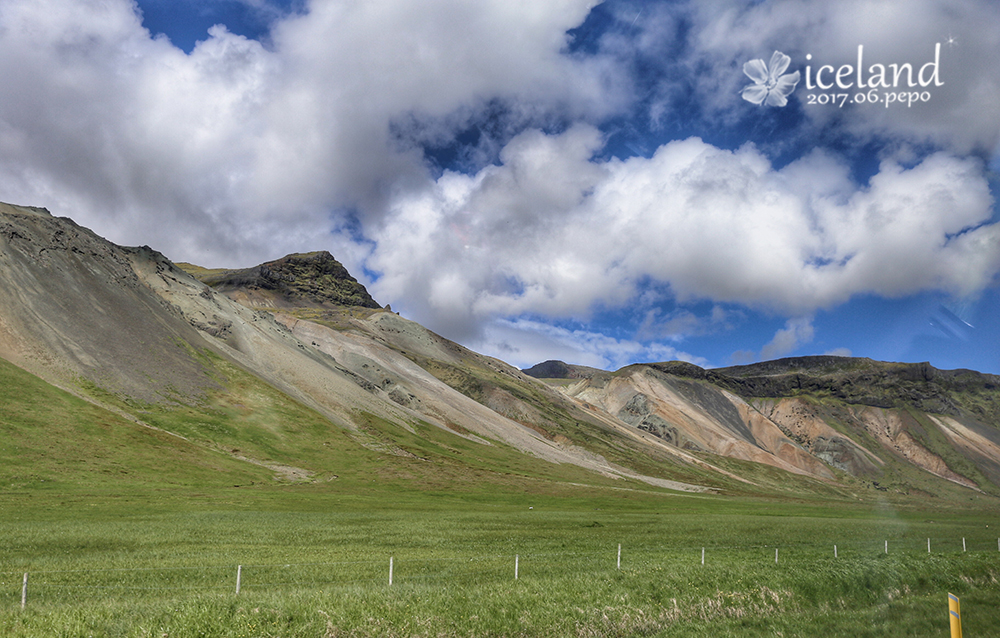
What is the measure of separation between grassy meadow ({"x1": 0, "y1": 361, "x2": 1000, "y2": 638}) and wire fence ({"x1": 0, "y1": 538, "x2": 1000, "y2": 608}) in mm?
218

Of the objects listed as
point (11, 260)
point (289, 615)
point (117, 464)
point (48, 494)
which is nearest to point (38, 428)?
point (117, 464)

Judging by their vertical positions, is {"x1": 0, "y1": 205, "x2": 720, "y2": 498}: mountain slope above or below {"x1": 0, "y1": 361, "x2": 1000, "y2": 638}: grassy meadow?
above

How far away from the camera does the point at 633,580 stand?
26609mm

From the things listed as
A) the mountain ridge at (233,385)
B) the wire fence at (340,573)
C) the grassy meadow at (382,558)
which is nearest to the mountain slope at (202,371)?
the mountain ridge at (233,385)

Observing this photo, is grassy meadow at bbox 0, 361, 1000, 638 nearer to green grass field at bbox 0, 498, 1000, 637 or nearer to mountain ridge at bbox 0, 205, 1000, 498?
green grass field at bbox 0, 498, 1000, 637

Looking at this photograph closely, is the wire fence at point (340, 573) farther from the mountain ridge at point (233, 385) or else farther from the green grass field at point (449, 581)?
the mountain ridge at point (233, 385)

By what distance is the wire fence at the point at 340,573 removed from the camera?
2458 cm

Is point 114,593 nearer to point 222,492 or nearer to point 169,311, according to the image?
point 222,492

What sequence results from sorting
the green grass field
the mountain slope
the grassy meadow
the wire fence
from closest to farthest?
1. the green grass field
2. the grassy meadow
3. the wire fence
4. the mountain slope

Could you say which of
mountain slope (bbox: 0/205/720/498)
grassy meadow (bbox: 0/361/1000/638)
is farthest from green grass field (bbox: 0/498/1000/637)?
mountain slope (bbox: 0/205/720/498)

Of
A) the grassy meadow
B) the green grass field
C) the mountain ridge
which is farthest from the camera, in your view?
the mountain ridge

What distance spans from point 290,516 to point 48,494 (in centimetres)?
3106

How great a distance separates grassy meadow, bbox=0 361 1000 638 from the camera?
20406mm

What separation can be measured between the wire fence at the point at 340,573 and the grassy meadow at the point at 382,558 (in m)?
0.22
